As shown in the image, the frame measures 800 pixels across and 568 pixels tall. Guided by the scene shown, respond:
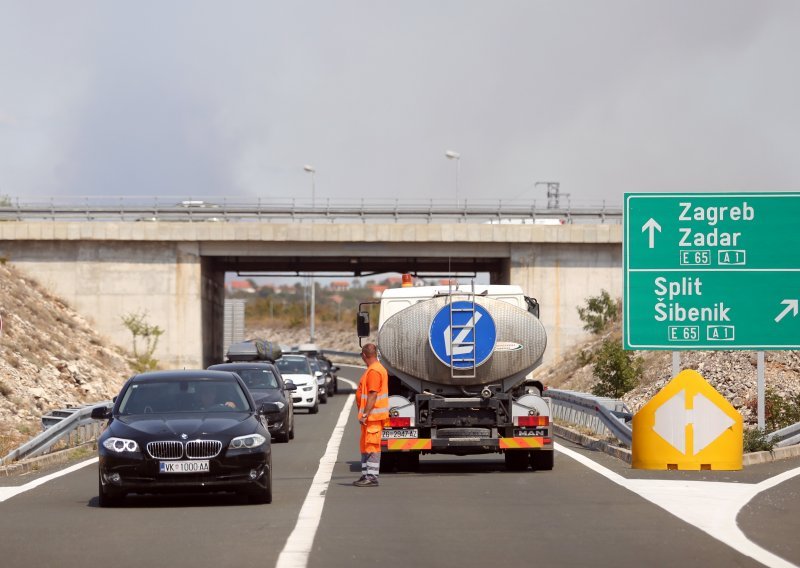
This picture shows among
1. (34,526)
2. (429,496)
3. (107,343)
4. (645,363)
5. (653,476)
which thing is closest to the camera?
(34,526)

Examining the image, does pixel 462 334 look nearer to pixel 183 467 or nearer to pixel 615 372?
pixel 183 467

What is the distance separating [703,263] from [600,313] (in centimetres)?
3509

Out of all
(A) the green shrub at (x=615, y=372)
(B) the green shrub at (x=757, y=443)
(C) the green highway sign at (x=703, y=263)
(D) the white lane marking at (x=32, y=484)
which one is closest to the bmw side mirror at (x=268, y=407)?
(D) the white lane marking at (x=32, y=484)

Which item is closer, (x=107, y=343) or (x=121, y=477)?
(x=121, y=477)

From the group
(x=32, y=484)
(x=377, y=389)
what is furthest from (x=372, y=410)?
(x=32, y=484)

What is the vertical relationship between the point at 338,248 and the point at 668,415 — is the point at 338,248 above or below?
above

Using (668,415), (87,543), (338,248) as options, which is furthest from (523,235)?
(87,543)

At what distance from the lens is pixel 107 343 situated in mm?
57906

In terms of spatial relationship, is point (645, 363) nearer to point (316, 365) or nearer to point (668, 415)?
point (316, 365)

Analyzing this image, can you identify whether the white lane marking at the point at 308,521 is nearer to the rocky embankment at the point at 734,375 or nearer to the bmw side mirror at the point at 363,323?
the bmw side mirror at the point at 363,323

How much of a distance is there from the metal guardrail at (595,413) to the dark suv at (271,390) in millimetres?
4844

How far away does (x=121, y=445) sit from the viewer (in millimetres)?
14914

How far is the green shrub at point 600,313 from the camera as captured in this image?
55.9 metres

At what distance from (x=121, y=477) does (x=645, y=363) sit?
29758 mm
